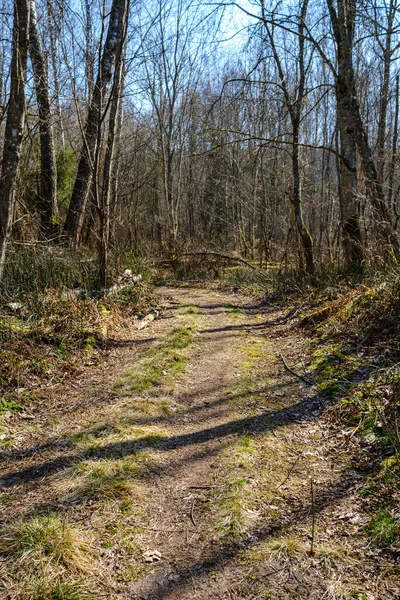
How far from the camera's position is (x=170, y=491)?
3107 mm

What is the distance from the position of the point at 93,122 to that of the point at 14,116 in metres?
4.38

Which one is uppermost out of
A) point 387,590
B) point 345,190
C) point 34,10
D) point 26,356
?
point 34,10

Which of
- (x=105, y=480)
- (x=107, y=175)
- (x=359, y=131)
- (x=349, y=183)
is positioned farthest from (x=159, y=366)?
(x=359, y=131)

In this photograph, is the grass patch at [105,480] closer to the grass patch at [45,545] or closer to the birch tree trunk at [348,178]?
the grass patch at [45,545]

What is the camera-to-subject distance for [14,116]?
4.65 m

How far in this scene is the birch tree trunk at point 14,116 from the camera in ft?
14.9

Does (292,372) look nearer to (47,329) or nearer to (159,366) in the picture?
(159,366)

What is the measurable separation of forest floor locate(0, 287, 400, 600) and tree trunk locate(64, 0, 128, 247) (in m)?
5.32

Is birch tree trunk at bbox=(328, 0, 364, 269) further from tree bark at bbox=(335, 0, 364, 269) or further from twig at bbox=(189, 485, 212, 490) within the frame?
twig at bbox=(189, 485, 212, 490)

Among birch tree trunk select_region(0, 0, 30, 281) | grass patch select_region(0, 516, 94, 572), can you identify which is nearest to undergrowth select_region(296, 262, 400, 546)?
grass patch select_region(0, 516, 94, 572)

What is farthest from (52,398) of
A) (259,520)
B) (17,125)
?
(17,125)

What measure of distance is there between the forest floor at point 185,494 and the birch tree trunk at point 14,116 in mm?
2179

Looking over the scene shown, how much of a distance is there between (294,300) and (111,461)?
6.29 meters

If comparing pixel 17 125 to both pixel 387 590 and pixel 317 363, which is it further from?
pixel 387 590
